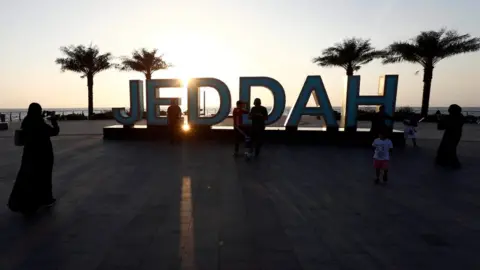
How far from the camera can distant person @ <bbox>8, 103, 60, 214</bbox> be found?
15.8ft

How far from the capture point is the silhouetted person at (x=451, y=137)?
8.80 meters

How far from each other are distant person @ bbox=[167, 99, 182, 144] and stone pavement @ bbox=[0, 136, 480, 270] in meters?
4.81

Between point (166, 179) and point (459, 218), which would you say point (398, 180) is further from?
point (166, 179)

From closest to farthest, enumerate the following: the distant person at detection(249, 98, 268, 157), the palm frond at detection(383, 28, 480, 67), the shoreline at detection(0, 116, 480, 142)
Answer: the distant person at detection(249, 98, 268, 157)
the shoreline at detection(0, 116, 480, 142)
the palm frond at detection(383, 28, 480, 67)

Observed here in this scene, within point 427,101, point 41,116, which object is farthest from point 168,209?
point 427,101

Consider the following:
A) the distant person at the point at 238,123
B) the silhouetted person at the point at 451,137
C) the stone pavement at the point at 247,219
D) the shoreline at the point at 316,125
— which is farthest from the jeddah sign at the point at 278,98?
the shoreline at the point at 316,125

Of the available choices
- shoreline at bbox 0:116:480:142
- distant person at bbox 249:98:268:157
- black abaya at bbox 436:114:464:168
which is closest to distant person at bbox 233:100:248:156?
distant person at bbox 249:98:268:157

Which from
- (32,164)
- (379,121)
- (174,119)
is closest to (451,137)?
(379,121)

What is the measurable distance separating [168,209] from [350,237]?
2.89 metres

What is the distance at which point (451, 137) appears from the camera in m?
8.92

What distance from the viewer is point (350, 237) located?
13.3ft

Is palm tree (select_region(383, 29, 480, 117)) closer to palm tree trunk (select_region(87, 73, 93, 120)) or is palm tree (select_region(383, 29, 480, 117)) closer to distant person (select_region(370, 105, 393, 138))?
distant person (select_region(370, 105, 393, 138))

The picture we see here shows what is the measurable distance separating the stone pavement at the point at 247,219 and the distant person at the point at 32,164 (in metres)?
0.25

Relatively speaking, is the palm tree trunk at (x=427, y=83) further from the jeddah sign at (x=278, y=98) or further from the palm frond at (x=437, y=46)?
the jeddah sign at (x=278, y=98)
